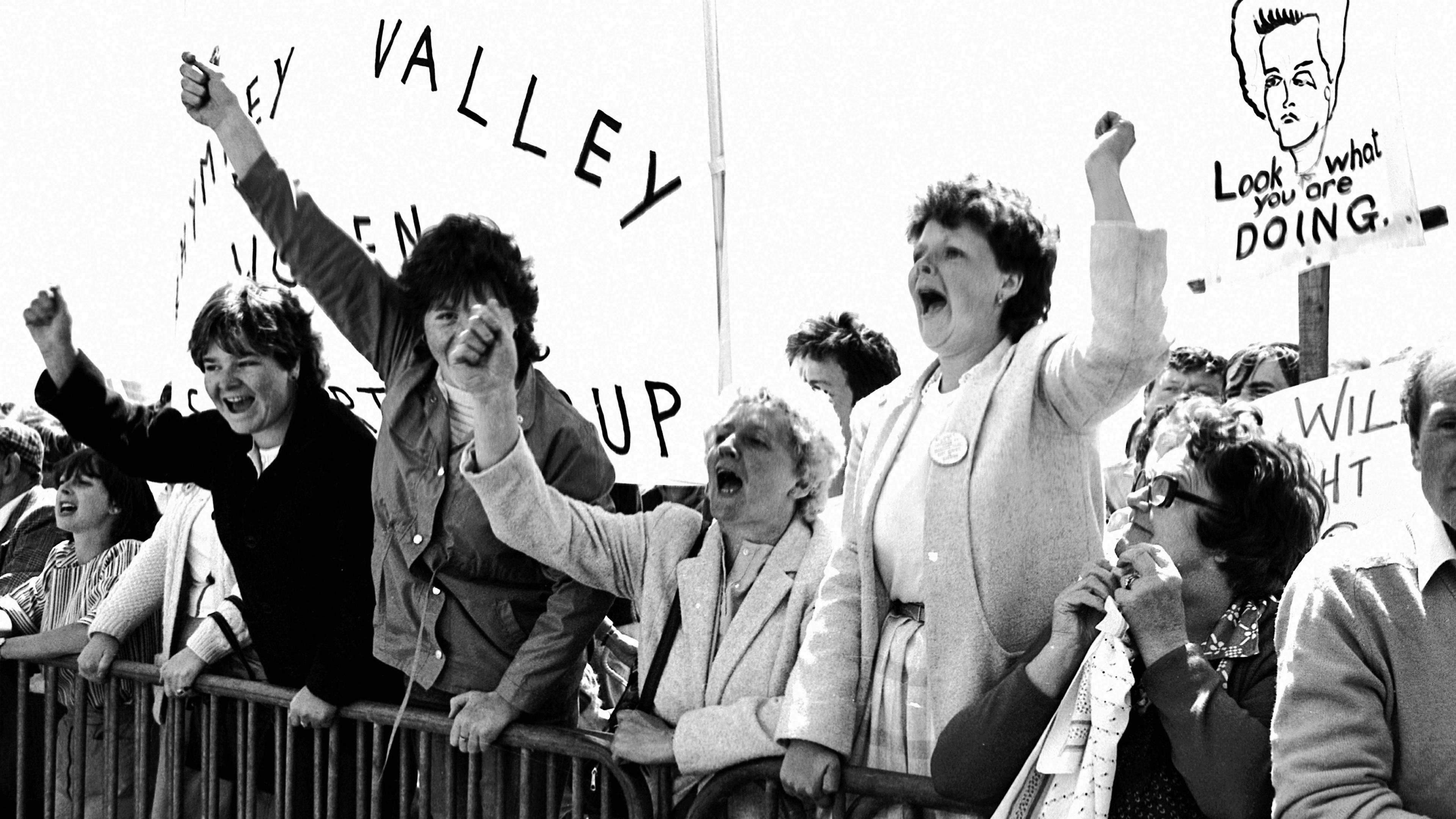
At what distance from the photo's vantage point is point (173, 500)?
5016 millimetres

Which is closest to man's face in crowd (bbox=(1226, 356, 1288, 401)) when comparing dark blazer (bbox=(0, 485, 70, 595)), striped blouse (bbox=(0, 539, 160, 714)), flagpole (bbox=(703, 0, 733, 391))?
flagpole (bbox=(703, 0, 733, 391))

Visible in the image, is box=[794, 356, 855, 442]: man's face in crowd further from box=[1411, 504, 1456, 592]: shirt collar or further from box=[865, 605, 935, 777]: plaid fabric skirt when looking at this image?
box=[1411, 504, 1456, 592]: shirt collar

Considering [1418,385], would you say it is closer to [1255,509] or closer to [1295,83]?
[1255,509]

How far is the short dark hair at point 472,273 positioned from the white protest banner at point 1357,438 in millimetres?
1919

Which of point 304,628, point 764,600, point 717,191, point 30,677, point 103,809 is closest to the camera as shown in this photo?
point 764,600

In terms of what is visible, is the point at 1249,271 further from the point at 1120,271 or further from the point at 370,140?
the point at 370,140

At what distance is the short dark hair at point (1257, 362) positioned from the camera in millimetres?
5266

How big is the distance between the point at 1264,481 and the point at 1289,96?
169cm

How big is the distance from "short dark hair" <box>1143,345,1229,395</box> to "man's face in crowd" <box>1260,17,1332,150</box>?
1.36 metres

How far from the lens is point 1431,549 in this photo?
2.35 m

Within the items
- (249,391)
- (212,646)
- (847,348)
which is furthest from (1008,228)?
(212,646)

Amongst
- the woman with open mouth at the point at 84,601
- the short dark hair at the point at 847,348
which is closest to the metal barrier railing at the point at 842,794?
the short dark hair at the point at 847,348

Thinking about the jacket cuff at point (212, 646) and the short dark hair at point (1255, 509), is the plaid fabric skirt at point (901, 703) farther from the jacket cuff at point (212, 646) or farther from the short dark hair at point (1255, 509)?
the jacket cuff at point (212, 646)

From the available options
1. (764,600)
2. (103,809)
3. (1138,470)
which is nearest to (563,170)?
(764,600)
